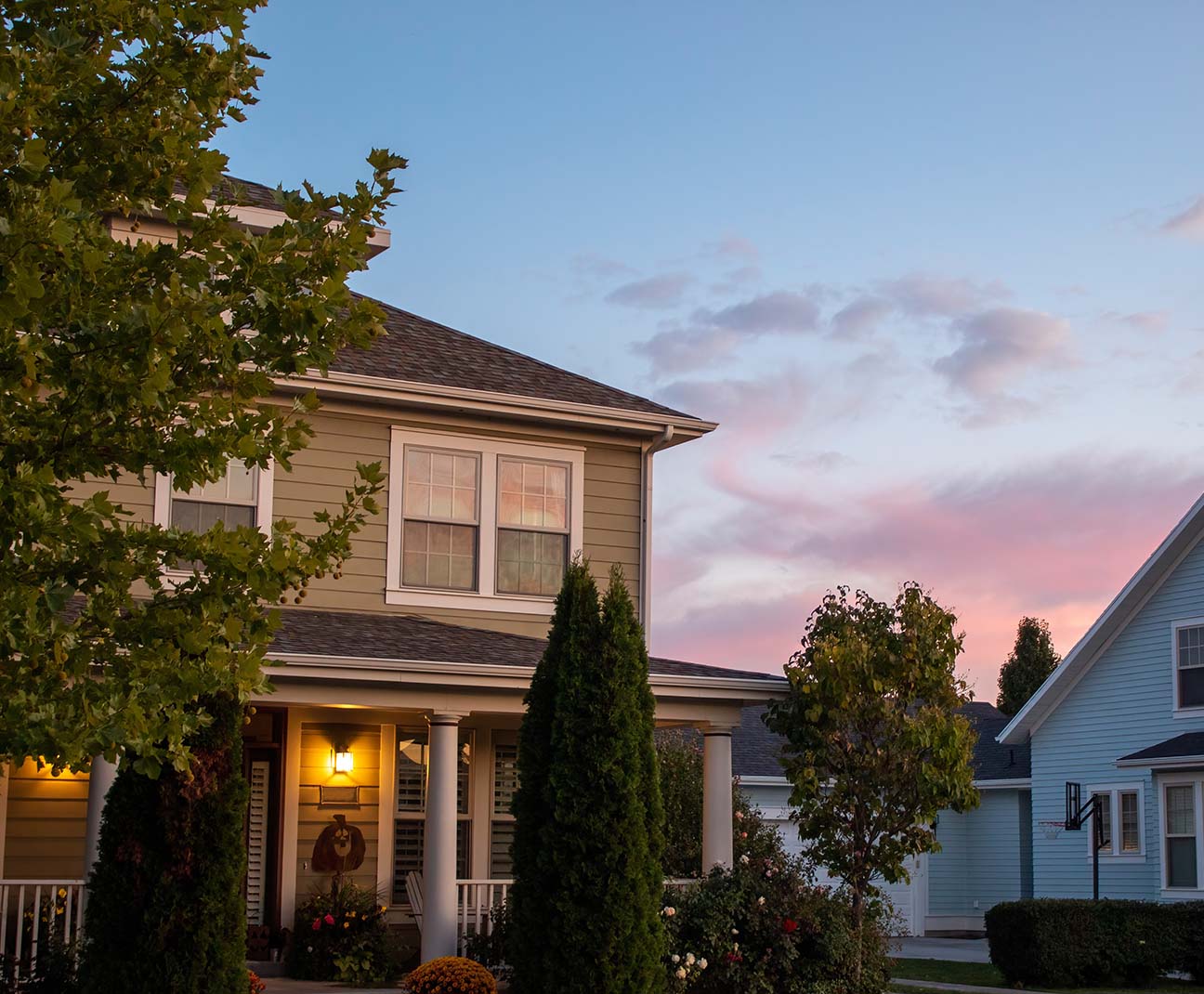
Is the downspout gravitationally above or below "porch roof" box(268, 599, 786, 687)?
above

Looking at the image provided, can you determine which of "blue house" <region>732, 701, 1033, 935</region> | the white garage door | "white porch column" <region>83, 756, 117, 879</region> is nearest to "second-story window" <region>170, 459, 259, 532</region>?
"white porch column" <region>83, 756, 117, 879</region>

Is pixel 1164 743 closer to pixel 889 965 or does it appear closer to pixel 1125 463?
pixel 1125 463

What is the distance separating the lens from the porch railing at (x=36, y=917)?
41.2 feet

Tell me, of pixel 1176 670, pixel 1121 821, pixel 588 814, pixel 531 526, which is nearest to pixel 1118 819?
pixel 1121 821

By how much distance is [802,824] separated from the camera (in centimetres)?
1605

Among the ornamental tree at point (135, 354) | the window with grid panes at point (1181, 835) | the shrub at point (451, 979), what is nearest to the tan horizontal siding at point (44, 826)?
the shrub at point (451, 979)

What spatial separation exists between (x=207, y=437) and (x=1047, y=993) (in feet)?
53.4

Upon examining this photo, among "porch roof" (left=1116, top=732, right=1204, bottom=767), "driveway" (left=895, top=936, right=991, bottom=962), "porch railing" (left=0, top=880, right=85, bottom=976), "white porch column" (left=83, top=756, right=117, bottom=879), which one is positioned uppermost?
"porch roof" (left=1116, top=732, right=1204, bottom=767)

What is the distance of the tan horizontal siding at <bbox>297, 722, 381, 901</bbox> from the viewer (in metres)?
15.7

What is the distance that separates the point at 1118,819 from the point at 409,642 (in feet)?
55.6

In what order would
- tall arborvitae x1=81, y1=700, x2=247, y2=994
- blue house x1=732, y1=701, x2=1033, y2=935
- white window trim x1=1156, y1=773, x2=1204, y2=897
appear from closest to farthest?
tall arborvitae x1=81, y1=700, x2=247, y2=994 → white window trim x1=1156, y1=773, x2=1204, y2=897 → blue house x1=732, y1=701, x2=1033, y2=935

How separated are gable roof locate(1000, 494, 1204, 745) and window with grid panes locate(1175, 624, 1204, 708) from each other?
1.01 meters

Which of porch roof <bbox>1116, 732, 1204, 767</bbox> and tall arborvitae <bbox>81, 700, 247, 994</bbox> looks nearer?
tall arborvitae <bbox>81, 700, 247, 994</bbox>

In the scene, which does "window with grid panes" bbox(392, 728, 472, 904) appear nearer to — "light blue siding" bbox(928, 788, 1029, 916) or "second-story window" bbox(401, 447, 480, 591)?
"second-story window" bbox(401, 447, 480, 591)
